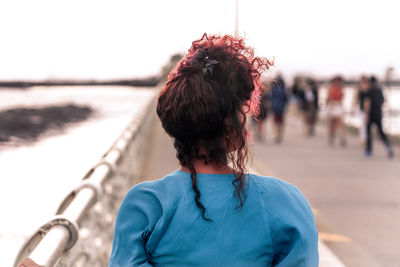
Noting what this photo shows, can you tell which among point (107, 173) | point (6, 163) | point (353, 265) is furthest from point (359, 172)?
point (6, 163)

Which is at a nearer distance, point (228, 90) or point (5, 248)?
point (228, 90)

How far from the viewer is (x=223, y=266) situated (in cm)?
133

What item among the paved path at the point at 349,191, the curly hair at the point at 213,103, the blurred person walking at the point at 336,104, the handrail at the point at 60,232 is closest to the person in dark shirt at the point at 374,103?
the paved path at the point at 349,191

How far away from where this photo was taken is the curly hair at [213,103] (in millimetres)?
1367

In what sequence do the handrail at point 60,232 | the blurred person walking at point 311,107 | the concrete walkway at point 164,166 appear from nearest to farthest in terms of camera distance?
the handrail at point 60,232
the concrete walkway at point 164,166
the blurred person walking at point 311,107

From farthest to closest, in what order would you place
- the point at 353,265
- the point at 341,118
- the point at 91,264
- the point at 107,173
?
1. the point at 341,118
2. the point at 353,265
3. the point at 107,173
4. the point at 91,264

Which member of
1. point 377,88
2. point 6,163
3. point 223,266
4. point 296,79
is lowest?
point 6,163

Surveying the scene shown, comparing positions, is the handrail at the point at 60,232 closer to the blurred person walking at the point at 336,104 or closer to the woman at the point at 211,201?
the woman at the point at 211,201

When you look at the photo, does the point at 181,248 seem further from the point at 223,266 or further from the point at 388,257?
the point at 388,257

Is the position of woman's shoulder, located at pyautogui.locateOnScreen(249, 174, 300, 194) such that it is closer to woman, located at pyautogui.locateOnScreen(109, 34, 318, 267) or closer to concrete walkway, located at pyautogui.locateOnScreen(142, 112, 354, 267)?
woman, located at pyautogui.locateOnScreen(109, 34, 318, 267)

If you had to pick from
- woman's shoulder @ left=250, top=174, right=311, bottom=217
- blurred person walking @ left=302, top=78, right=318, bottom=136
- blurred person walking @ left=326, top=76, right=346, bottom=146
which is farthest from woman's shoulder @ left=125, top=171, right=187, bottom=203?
blurred person walking @ left=302, top=78, right=318, bottom=136

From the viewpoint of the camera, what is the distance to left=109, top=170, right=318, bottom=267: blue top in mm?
1331

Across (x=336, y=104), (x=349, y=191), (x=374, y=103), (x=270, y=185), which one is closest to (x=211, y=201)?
(x=270, y=185)

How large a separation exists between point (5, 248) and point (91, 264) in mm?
7737
